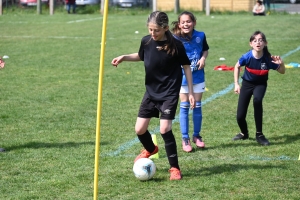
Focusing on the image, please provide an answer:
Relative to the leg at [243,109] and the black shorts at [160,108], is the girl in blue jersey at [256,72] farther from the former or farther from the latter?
the black shorts at [160,108]

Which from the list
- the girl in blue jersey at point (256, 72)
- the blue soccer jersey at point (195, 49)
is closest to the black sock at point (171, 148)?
the blue soccer jersey at point (195, 49)

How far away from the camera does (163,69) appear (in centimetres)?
656

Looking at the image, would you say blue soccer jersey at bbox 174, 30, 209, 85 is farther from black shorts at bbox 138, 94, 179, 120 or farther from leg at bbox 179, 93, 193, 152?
black shorts at bbox 138, 94, 179, 120

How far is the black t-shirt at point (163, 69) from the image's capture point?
6.56 meters

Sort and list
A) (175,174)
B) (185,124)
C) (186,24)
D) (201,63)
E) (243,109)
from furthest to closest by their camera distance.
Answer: (243,109)
(185,124)
(201,63)
(186,24)
(175,174)

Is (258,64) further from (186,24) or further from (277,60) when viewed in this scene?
(186,24)

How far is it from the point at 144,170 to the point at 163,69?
1.02m

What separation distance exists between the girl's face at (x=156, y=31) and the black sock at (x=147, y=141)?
1.02 metres

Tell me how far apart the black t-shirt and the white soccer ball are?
656mm

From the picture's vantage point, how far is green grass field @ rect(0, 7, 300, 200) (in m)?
6.29

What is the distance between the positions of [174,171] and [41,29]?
65.3ft

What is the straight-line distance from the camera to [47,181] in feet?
21.3

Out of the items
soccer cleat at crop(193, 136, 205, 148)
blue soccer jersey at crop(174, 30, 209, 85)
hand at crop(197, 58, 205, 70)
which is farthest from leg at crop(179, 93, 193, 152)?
hand at crop(197, 58, 205, 70)

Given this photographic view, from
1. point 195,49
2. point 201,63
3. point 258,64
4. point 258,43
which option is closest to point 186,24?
point 195,49
